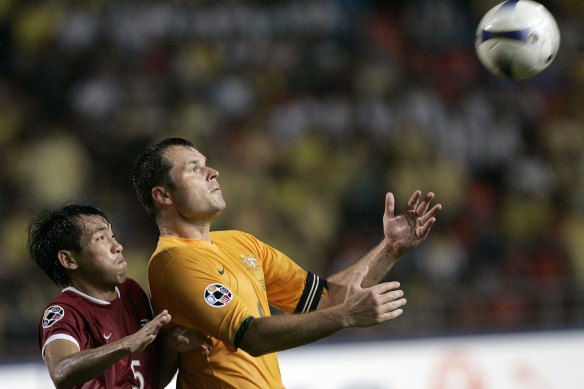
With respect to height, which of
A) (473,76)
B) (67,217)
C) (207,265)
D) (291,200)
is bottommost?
(207,265)

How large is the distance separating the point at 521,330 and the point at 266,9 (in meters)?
5.64

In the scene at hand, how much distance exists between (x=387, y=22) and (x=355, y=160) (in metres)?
2.89

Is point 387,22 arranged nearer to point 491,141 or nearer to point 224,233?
point 491,141

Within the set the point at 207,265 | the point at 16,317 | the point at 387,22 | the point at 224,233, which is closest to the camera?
the point at 207,265

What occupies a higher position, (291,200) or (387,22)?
(387,22)

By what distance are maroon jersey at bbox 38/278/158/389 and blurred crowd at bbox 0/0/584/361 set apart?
13.6 ft

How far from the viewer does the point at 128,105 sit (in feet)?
36.2

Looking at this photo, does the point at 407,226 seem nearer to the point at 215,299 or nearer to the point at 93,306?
the point at 215,299

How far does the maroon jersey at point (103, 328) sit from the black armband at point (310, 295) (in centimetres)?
80

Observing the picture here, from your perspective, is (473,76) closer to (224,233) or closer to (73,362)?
(224,233)

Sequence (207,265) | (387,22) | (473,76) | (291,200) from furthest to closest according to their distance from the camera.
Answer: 1. (387,22)
2. (473,76)
3. (291,200)
4. (207,265)

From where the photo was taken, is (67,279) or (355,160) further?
(355,160)

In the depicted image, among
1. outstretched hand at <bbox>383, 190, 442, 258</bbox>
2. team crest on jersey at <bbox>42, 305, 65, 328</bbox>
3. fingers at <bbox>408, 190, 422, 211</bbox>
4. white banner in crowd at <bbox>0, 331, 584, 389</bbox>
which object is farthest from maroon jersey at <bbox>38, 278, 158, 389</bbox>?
white banner in crowd at <bbox>0, 331, 584, 389</bbox>

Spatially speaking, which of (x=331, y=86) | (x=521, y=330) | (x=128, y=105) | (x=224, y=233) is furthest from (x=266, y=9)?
(x=224, y=233)
